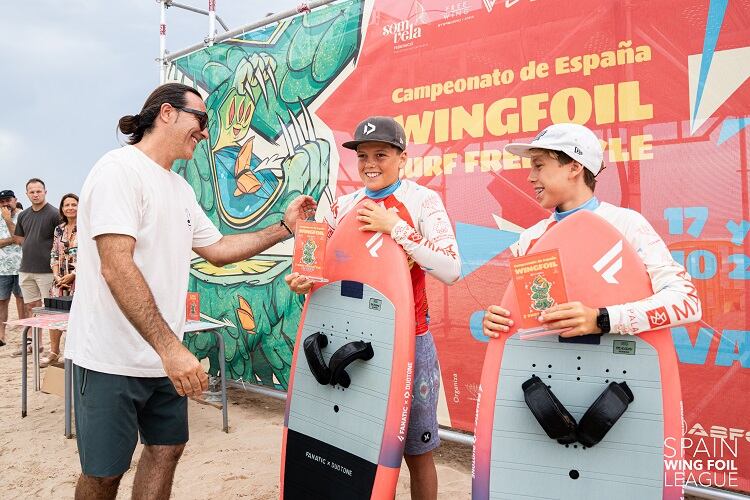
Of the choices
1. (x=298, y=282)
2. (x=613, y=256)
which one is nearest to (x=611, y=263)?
(x=613, y=256)

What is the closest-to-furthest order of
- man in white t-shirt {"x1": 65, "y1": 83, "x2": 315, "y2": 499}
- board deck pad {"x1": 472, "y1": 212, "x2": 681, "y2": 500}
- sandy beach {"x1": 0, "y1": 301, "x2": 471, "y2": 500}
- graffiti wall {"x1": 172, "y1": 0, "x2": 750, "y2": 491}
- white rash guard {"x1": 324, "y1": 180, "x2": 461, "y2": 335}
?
board deck pad {"x1": 472, "y1": 212, "x2": 681, "y2": 500}, man in white t-shirt {"x1": 65, "y1": 83, "x2": 315, "y2": 499}, white rash guard {"x1": 324, "y1": 180, "x2": 461, "y2": 335}, graffiti wall {"x1": 172, "y1": 0, "x2": 750, "y2": 491}, sandy beach {"x1": 0, "y1": 301, "x2": 471, "y2": 500}

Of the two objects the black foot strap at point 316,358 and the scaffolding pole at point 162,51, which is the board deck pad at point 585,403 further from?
the scaffolding pole at point 162,51

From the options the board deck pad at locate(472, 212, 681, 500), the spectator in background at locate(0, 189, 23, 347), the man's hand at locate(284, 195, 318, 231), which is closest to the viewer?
the board deck pad at locate(472, 212, 681, 500)

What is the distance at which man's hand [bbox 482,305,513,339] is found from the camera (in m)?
1.70

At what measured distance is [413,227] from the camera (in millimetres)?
2000

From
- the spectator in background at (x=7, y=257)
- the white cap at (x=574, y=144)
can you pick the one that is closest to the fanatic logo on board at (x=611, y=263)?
the white cap at (x=574, y=144)

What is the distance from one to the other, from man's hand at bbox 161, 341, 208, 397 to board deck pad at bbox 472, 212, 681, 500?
2.96ft

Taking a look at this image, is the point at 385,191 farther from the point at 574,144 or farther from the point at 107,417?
the point at 107,417

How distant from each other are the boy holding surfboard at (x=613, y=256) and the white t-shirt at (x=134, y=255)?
45.2 inches

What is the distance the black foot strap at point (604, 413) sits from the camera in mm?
1490

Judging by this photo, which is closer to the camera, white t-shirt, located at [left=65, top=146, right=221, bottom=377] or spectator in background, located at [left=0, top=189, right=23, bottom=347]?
white t-shirt, located at [left=65, top=146, right=221, bottom=377]

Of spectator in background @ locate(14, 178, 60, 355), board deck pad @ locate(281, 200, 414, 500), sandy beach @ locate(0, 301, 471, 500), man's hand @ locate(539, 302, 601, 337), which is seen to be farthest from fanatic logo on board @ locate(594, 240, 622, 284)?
spectator in background @ locate(14, 178, 60, 355)

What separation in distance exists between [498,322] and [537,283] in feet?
1.03

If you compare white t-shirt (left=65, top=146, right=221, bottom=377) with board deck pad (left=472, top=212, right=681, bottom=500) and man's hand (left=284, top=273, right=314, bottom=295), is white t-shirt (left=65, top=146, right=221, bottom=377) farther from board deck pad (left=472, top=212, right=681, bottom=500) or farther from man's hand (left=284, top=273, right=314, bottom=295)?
board deck pad (left=472, top=212, right=681, bottom=500)
